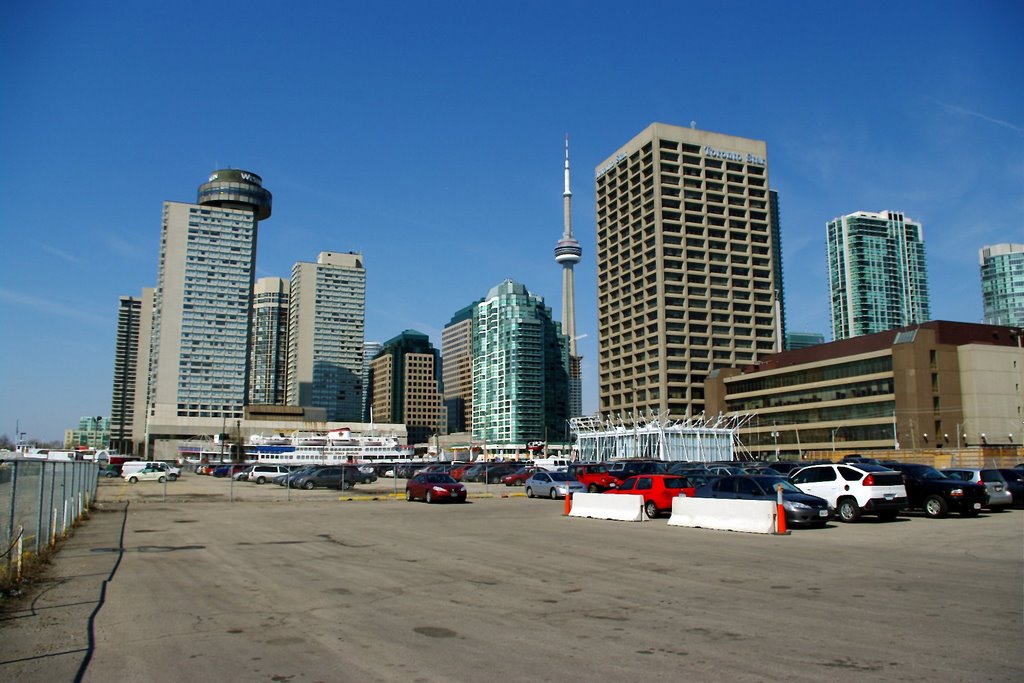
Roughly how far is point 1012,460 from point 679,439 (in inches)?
1465

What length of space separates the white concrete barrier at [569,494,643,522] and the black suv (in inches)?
329

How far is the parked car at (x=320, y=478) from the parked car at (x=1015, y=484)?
3689 cm

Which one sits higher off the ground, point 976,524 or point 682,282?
point 682,282

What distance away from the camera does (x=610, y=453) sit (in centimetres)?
10419

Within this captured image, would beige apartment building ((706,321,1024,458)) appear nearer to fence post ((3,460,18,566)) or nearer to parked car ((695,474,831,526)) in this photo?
parked car ((695,474,831,526))

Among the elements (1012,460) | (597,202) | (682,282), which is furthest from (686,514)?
(597,202)

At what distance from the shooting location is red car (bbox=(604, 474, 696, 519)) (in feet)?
86.2

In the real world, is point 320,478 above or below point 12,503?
below

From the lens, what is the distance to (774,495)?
73.8 ft

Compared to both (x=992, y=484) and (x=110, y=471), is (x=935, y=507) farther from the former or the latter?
(x=110, y=471)

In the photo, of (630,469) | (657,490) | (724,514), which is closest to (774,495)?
(724,514)

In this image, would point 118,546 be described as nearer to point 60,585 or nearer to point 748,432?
point 60,585

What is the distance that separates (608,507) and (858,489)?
25.7 ft

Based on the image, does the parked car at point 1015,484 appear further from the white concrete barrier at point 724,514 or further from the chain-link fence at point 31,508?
the chain-link fence at point 31,508
